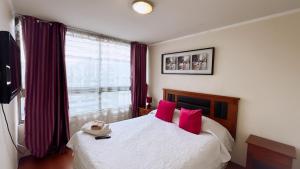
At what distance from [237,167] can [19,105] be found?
12.1 feet

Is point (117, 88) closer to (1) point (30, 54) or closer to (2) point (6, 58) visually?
(1) point (30, 54)

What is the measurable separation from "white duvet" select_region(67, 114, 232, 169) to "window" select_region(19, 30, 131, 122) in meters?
1.08

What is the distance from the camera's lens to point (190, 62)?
3074 mm

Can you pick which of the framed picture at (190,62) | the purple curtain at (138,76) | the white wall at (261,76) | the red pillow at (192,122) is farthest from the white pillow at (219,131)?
the purple curtain at (138,76)

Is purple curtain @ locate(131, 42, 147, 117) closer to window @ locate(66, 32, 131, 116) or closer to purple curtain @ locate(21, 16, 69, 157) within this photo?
window @ locate(66, 32, 131, 116)

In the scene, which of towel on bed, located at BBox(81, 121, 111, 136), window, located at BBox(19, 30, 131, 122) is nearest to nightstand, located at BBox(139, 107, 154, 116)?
window, located at BBox(19, 30, 131, 122)

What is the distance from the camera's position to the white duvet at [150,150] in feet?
4.94

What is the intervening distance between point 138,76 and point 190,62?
1386 mm

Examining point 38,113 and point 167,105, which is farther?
point 167,105

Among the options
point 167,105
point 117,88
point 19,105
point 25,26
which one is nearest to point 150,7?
point 167,105

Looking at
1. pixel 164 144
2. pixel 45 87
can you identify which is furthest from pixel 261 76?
pixel 45 87

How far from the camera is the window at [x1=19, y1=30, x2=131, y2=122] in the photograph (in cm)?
287

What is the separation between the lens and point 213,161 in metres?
1.82

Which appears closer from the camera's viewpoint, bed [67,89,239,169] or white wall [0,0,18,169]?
white wall [0,0,18,169]
